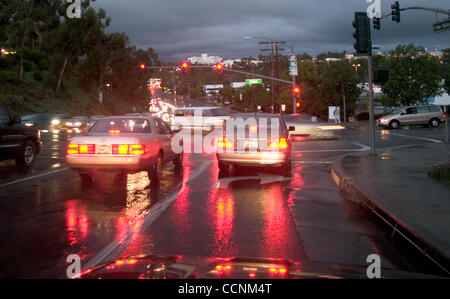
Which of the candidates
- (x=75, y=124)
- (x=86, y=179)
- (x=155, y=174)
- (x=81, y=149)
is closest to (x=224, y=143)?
(x=155, y=174)

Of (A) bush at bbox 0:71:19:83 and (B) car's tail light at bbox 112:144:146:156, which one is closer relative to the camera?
(B) car's tail light at bbox 112:144:146:156

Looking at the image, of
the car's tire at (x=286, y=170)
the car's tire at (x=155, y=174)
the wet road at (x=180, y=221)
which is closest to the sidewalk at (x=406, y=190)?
the wet road at (x=180, y=221)

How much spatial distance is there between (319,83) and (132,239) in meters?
67.3

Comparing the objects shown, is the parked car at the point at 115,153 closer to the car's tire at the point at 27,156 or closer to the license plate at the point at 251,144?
the license plate at the point at 251,144

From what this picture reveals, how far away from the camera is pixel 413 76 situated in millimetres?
64312

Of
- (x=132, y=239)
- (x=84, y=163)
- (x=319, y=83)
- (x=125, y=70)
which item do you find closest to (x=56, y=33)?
(x=125, y=70)

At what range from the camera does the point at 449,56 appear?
14588 cm

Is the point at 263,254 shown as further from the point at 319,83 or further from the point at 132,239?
the point at 319,83

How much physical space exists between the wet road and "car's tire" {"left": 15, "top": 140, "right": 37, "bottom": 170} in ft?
6.05

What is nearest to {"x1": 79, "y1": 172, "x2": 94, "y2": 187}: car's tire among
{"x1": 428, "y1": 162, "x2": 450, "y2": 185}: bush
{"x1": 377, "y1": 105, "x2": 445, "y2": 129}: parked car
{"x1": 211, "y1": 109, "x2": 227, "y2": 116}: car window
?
{"x1": 428, "y1": 162, "x2": 450, "y2": 185}: bush

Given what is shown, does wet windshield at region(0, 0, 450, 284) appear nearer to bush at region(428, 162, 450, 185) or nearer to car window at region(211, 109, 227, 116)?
bush at region(428, 162, 450, 185)

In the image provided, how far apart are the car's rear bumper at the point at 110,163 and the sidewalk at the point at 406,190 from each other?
440cm

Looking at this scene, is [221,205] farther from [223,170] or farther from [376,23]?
[376,23]

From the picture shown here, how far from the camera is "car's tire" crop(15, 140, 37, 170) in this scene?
44.7 ft
